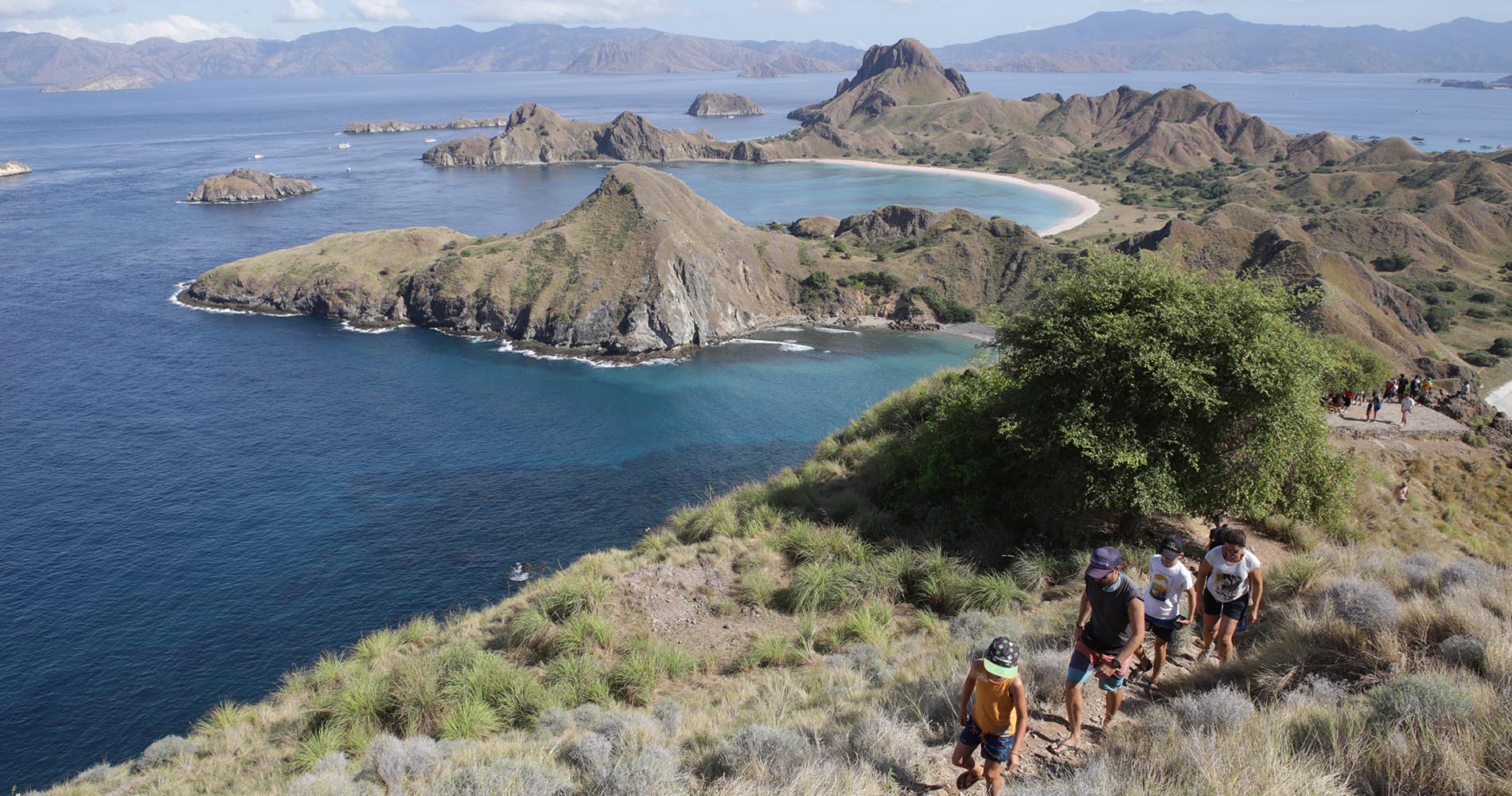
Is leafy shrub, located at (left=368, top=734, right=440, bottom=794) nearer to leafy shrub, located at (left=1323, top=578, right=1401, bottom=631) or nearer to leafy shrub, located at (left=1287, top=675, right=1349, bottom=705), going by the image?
leafy shrub, located at (left=1287, top=675, right=1349, bottom=705)

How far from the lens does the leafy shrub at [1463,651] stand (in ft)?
26.4

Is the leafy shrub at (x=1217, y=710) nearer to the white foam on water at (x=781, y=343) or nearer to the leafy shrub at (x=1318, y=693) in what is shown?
the leafy shrub at (x=1318, y=693)

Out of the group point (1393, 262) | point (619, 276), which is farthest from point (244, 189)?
point (1393, 262)

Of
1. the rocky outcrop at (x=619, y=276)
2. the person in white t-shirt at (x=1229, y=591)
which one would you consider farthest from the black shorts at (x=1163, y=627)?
the rocky outcrop at (x=619, y=276)

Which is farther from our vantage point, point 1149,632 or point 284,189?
point 284,189

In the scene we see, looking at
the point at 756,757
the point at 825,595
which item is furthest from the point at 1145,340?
the point at 756,757

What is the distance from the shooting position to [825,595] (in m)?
16.5

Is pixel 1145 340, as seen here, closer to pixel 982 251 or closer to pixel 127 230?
pixel 982 251

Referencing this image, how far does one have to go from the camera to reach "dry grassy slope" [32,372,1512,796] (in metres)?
7.32

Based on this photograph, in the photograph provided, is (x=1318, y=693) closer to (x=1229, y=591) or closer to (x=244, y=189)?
(x=1229, y=591)

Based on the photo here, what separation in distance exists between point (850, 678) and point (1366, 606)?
21.9 feet

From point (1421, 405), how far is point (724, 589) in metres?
28.4

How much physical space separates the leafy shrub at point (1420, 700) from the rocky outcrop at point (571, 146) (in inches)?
7711

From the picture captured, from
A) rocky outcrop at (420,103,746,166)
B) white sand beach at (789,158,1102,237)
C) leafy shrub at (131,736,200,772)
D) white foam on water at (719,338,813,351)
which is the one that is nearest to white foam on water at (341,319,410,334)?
white foam on water at (719,338,813,351)
